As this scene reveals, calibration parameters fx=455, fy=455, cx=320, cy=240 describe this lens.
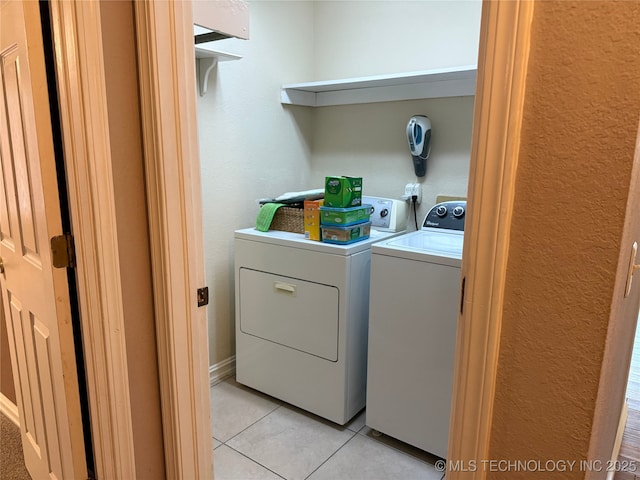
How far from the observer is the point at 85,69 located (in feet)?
3.38

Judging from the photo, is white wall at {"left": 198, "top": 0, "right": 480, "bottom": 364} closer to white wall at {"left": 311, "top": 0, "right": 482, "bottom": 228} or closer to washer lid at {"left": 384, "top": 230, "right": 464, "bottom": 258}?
white wall at {"left": 311, "top": 0, "right": 482, "bottom": 228}

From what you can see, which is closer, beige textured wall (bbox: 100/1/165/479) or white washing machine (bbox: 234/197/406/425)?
beige textured wall (bbox: 100/1/165/479)

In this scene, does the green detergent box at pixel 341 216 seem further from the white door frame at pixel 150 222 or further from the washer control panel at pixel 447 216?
the white door frame at pixel 150 222

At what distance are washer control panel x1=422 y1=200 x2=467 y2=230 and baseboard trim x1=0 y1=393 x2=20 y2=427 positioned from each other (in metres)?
2.18

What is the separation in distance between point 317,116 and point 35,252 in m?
2.04

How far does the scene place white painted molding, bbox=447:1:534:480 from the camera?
29.7 inches

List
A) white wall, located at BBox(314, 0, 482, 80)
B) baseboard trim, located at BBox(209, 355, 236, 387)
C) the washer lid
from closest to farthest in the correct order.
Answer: the washer lid
white wall, located at BBox(314, 0, 482, 80)
baseboard trim, located at BBox(209, 355, 236, 387)

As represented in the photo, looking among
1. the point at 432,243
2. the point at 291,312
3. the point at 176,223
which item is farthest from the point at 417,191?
the point at 176,223

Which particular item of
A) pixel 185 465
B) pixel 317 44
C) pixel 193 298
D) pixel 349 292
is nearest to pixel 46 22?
pixel 193 298

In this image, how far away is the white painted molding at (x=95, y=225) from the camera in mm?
1035

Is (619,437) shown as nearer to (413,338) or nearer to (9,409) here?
(413,338)

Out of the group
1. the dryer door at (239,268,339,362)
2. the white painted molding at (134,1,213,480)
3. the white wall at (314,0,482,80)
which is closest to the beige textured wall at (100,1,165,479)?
the white painted molding at (134,1,213,480)

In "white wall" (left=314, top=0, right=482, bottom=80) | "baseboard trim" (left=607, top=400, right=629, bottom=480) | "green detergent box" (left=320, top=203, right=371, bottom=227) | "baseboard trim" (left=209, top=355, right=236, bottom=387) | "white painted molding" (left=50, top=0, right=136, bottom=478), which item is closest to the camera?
"white painted molding" (left=50, top=0, right=136, bottom=478)

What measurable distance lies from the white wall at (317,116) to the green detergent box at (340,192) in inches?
23.1
